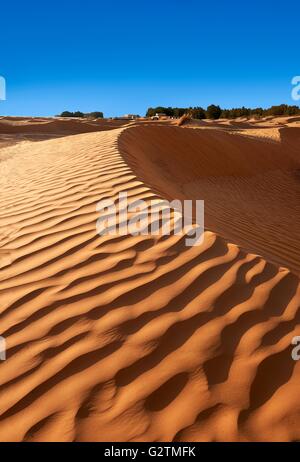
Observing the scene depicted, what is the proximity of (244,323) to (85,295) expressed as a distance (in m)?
1.06

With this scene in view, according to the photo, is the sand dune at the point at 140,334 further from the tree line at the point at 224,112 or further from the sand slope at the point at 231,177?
the tree line at the point at 224,112

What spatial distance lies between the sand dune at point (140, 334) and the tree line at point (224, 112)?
33207 mm

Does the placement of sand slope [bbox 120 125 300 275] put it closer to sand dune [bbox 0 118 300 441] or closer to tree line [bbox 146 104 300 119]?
sand dune [bbox 0 118 300 441]

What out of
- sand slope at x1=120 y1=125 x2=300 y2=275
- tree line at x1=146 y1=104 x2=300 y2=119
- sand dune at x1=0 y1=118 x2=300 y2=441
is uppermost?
tree line at x1=146 y1=104 x2=300 y2=119

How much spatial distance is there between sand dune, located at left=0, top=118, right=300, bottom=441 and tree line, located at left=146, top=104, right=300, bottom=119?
33207mm

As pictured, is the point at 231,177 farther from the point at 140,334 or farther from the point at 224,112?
the point at 224,112

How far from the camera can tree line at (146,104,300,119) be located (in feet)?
118

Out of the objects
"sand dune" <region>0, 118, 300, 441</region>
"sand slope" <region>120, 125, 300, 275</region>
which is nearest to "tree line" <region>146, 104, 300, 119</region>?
"sand slope" <region>120, 125, 300, 275</region>

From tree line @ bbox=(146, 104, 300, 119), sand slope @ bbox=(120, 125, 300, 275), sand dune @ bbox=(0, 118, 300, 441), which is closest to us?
sand dune @ bbox=(0, 118, 300, 441)

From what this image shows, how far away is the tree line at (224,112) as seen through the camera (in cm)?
3601

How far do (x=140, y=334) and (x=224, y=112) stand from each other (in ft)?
130

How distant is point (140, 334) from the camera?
2.34 m

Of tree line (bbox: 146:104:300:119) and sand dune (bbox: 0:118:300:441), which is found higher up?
tree line (bbox: 146:104:300:119)

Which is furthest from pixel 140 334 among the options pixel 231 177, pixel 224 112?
pixel 224 112
